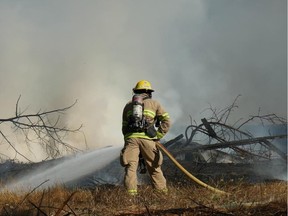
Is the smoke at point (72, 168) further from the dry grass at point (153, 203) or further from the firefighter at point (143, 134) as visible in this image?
the firefighter at point (143, 134)

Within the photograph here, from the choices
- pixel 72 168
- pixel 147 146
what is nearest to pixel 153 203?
pixel 147 146

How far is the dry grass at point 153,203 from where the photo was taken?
3.93m

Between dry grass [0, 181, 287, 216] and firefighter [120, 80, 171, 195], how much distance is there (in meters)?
0.29

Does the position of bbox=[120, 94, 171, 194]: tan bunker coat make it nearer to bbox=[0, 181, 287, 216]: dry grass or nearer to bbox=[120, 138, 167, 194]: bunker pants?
bbox=[120, 138, 167, 194]: bunker pants

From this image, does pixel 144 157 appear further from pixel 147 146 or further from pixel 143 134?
pixel 143 134

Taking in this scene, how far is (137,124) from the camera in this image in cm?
647

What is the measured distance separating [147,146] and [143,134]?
0.19 meters

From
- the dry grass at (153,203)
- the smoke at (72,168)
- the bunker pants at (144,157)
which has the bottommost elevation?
the dry grass at (153,203)

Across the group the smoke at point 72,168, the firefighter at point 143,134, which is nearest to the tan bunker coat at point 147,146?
the firefighter at point 143,134

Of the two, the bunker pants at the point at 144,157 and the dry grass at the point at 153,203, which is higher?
the bunker pants at the point at 144,157

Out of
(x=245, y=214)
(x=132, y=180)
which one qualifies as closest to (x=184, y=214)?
(x=245, y=214)

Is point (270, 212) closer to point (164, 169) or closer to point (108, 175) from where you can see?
point (164, 169)

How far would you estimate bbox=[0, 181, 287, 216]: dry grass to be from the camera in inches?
155

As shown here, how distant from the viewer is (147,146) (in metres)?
6.59
